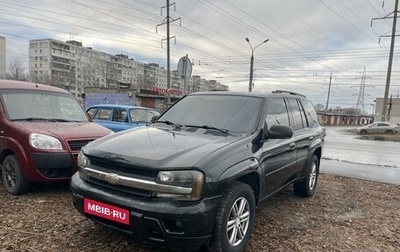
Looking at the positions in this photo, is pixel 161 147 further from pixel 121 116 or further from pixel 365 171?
pixel 365 171

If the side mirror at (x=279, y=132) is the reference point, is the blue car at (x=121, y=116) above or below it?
below

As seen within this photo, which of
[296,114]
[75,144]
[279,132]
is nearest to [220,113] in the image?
[279,132]

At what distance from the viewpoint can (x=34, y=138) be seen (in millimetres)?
4727

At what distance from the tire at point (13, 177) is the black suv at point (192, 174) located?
1.86m

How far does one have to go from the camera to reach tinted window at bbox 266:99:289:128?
4258mm

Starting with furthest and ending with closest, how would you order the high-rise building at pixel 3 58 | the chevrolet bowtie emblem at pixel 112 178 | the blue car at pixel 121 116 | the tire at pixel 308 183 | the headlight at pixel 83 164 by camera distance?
the high-rise building at pixel 3 58 < the blue car at pixel 121 116 < the tire at pixel 308 183 < the headlight at pixel 83 164 < the chevrolet bowtie emblem at pixel 112 178

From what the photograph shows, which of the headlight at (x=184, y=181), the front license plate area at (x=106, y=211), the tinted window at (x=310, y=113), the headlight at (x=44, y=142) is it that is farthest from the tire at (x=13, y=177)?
the tinted window at (x=310, y=113)

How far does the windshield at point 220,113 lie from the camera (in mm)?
3977

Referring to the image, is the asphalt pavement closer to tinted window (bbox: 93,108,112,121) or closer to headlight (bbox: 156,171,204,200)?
tinted window (bbox: 93,108,112,121)

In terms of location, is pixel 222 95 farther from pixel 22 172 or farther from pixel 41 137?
pixel 22 172

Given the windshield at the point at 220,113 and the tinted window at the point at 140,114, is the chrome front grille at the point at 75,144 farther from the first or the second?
the tinted window at the point at 140,114

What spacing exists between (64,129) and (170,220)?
10.5ft

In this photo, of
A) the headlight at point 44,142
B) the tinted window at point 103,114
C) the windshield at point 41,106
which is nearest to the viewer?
the headlight at point 44,142

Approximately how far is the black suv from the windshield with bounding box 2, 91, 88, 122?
2.40 m
